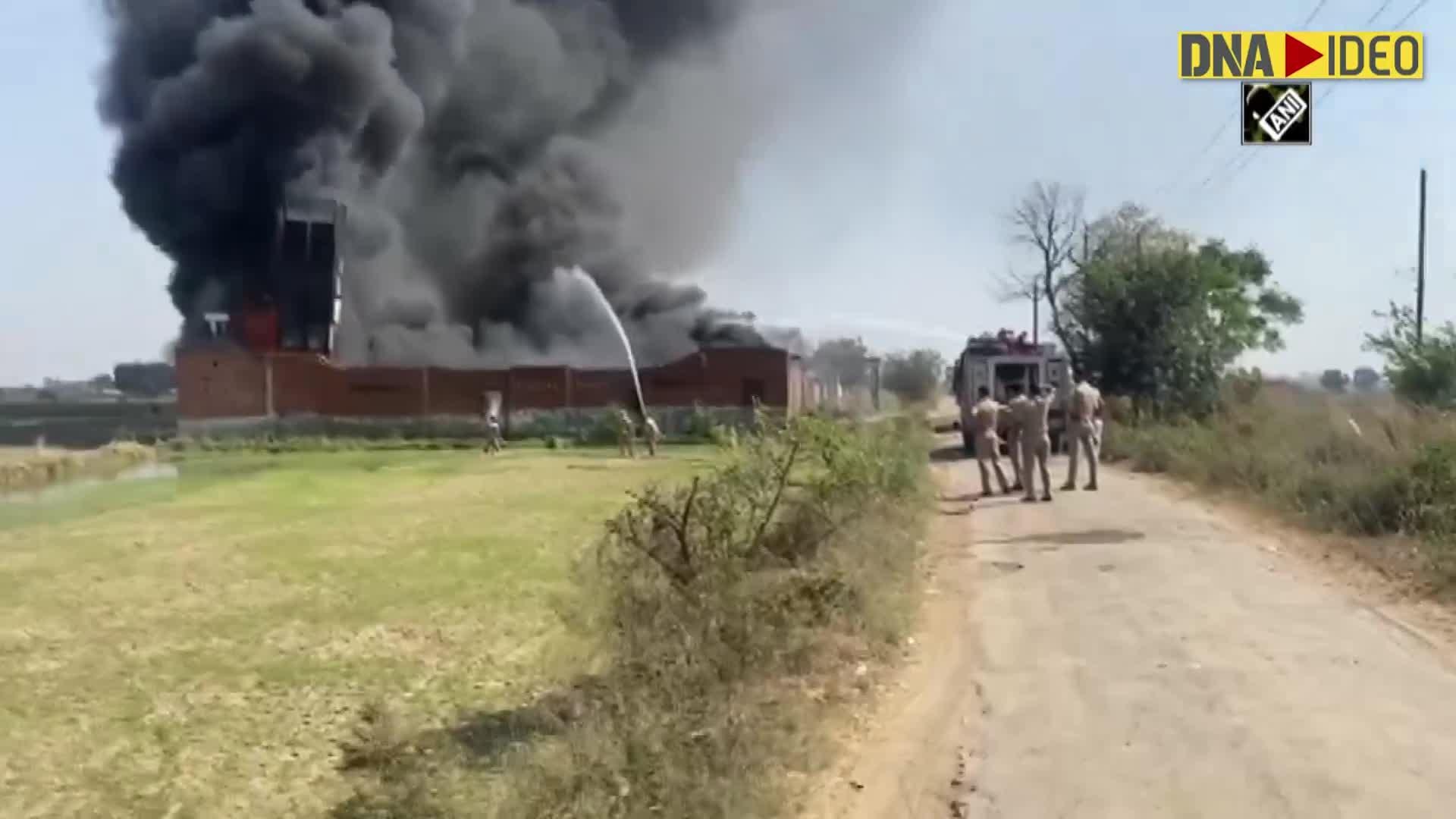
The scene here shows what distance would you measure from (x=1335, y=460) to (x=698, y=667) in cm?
1095

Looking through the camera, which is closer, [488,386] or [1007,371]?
[1007,371]

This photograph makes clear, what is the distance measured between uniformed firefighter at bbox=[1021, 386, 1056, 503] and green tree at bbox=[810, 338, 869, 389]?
36089 millimetres

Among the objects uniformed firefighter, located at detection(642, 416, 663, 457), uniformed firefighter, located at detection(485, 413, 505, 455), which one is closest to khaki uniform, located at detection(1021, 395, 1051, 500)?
uniformed firefighter, located at detection(642, 416, 663, 457)

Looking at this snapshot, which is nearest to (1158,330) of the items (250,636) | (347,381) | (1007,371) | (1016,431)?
(1007,371)

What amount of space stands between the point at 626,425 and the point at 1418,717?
1090 inches

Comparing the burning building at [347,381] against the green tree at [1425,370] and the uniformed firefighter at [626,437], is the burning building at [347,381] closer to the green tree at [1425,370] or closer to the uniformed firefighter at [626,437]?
the uniformed firefighter at [626,437]

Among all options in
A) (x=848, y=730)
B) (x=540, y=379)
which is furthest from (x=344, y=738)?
(x=540, y=379)

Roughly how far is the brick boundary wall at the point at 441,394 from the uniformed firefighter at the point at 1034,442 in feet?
80.7

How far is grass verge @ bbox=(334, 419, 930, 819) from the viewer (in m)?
4.55

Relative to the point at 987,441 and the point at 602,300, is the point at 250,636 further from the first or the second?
the point at 602,300

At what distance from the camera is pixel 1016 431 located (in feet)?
54.4

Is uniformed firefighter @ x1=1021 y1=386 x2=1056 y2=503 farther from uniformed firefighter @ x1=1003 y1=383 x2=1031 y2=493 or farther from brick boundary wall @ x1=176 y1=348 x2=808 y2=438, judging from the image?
brick boundary wall @ x1=176 y1=348 x2=808 y2=438

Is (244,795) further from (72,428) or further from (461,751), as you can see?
(72,428)

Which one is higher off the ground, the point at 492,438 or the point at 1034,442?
the point at 1034,442
